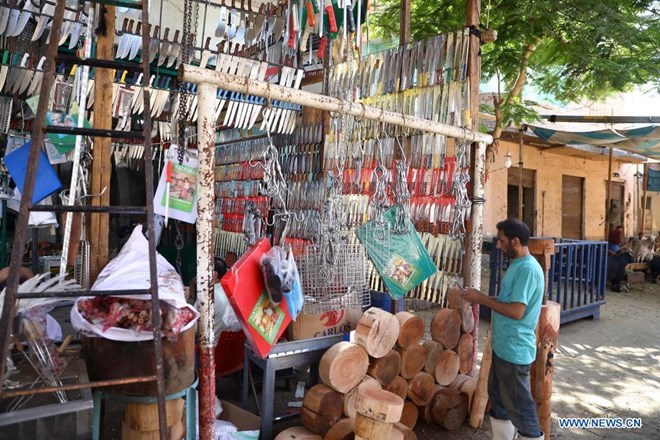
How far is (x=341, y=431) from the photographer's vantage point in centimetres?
260

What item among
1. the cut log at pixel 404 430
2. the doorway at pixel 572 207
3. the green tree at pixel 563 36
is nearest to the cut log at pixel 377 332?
the cut log at pixel 404 430

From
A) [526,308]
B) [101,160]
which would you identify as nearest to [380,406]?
[526,308]

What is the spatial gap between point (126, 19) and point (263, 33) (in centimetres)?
114

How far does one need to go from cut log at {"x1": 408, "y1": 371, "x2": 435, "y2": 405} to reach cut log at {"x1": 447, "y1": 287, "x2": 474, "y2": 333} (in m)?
0.49

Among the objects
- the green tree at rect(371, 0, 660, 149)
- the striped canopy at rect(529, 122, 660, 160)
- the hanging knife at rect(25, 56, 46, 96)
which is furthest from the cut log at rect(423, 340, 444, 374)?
the striped canopy at rect(529, 122, 660, 160)

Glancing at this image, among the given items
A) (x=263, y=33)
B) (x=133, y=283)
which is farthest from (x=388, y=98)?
(x=133, y=283)

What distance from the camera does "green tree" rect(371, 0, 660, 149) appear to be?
5.91m

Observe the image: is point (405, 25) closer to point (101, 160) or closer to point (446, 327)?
point (446, 327)

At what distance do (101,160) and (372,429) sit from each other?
6.04 ft

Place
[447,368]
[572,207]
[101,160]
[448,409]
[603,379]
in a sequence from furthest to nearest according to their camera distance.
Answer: [572,207]
[603,379]
[447,368]
[448,409]
[101,160]

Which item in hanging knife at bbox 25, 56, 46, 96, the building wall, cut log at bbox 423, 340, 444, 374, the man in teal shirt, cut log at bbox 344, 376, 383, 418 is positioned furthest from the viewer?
the building wall

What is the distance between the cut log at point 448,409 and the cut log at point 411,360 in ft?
0.91

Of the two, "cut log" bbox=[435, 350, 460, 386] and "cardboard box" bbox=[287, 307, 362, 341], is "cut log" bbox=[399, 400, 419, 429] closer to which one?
"cut log" bbox=[435, 350, 460, 386]

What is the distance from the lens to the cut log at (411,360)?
3.04 m
